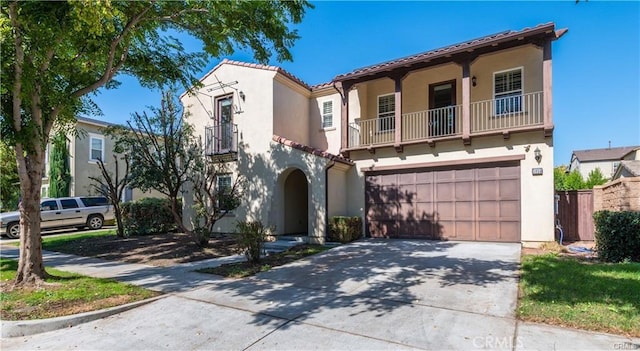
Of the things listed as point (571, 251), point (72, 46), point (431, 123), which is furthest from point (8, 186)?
point (571, 251)

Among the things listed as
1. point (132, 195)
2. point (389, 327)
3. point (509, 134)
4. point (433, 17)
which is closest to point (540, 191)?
point (509, 134)

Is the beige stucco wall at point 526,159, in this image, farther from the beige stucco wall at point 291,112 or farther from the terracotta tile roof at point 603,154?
the terracotta tile roof at point 603,154

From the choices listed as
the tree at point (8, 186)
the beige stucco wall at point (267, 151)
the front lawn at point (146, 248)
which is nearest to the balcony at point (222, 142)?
the beige stucco wall at point (267, 151)

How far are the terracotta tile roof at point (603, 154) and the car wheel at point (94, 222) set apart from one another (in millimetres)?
48797

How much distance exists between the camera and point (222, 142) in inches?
568

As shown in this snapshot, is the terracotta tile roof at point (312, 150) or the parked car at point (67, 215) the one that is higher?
the terracotta tile roof at point (312, 150)

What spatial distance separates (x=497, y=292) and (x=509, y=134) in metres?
6.65

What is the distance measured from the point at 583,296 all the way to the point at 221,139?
12916 millimetres

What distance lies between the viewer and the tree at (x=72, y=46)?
17.4ft

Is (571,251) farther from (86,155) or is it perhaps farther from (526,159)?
(86,155)

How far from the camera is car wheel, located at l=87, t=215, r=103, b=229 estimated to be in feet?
58.5

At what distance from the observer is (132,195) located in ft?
79.3

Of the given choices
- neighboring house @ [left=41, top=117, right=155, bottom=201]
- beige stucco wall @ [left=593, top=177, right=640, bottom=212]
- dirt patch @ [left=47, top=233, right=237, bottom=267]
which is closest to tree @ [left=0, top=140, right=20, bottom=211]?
neighboring house @ [left=41, top=117, right=155, bottom=201]

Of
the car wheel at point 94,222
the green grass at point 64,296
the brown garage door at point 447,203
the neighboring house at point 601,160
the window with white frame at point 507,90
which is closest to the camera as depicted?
the green grass at point 64,296
